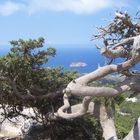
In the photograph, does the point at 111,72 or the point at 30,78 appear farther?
the point at 30,78

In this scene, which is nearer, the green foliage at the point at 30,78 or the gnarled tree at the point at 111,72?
the gnarled tree at the point at 111,72

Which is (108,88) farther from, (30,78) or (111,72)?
(30,78)

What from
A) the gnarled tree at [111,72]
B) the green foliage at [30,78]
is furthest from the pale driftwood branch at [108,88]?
the green foliage at [30,78]

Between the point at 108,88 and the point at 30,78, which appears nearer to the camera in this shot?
the point at 108,88

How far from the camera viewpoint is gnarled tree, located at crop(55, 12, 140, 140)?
15492 millimetres

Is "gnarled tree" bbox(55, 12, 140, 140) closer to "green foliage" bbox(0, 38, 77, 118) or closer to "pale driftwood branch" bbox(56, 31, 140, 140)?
"pale driftwood branch" bbox(56, 31, 140, 140)

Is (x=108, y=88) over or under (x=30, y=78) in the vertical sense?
under

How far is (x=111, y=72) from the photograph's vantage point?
51.3 ft

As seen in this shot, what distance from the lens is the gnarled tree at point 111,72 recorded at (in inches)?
610

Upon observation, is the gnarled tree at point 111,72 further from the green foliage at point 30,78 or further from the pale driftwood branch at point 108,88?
the green foliage at point 30,78

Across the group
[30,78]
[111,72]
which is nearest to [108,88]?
[111,72]

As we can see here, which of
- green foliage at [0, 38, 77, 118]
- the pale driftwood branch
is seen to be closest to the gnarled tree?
the pale driftwood branch

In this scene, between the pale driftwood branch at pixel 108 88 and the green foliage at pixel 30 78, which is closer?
the pale driftwood branch at pixel 108 88

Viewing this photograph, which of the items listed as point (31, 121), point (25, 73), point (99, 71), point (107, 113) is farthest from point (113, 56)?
point (31, 121)
